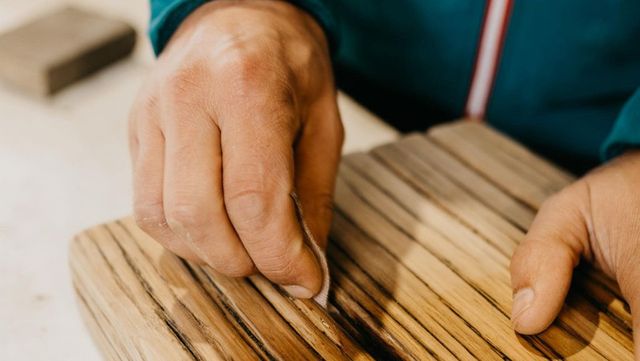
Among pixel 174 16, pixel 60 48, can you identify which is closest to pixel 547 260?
pixel 174 16

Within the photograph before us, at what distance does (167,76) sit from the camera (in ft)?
1.76

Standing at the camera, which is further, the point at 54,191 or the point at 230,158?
the point at 54,191

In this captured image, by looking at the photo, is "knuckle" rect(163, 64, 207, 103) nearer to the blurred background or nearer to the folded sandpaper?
the folded sandpaper

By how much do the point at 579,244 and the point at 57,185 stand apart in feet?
1.80

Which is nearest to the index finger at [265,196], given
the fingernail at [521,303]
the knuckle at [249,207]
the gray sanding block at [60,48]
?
the knuckle at [249,207]

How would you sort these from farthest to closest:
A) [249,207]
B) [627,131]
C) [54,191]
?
1. [54,191]
2. [627,131]
3. [249,207]

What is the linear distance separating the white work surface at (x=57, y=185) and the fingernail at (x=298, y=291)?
0.18 meters

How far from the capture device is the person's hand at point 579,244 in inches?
19.7

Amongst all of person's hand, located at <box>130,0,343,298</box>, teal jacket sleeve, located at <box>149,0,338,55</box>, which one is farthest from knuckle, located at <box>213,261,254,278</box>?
teal jacket sleeve, located at <box>149,0,338,55</box>

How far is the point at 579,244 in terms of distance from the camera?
0.55 m

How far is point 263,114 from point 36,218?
1.05ft

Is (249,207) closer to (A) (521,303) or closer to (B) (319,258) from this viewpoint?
(B) (319,258)

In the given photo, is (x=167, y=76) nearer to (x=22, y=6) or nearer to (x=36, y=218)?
(x=36, y=218)

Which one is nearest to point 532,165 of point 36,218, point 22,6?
point 36,218
